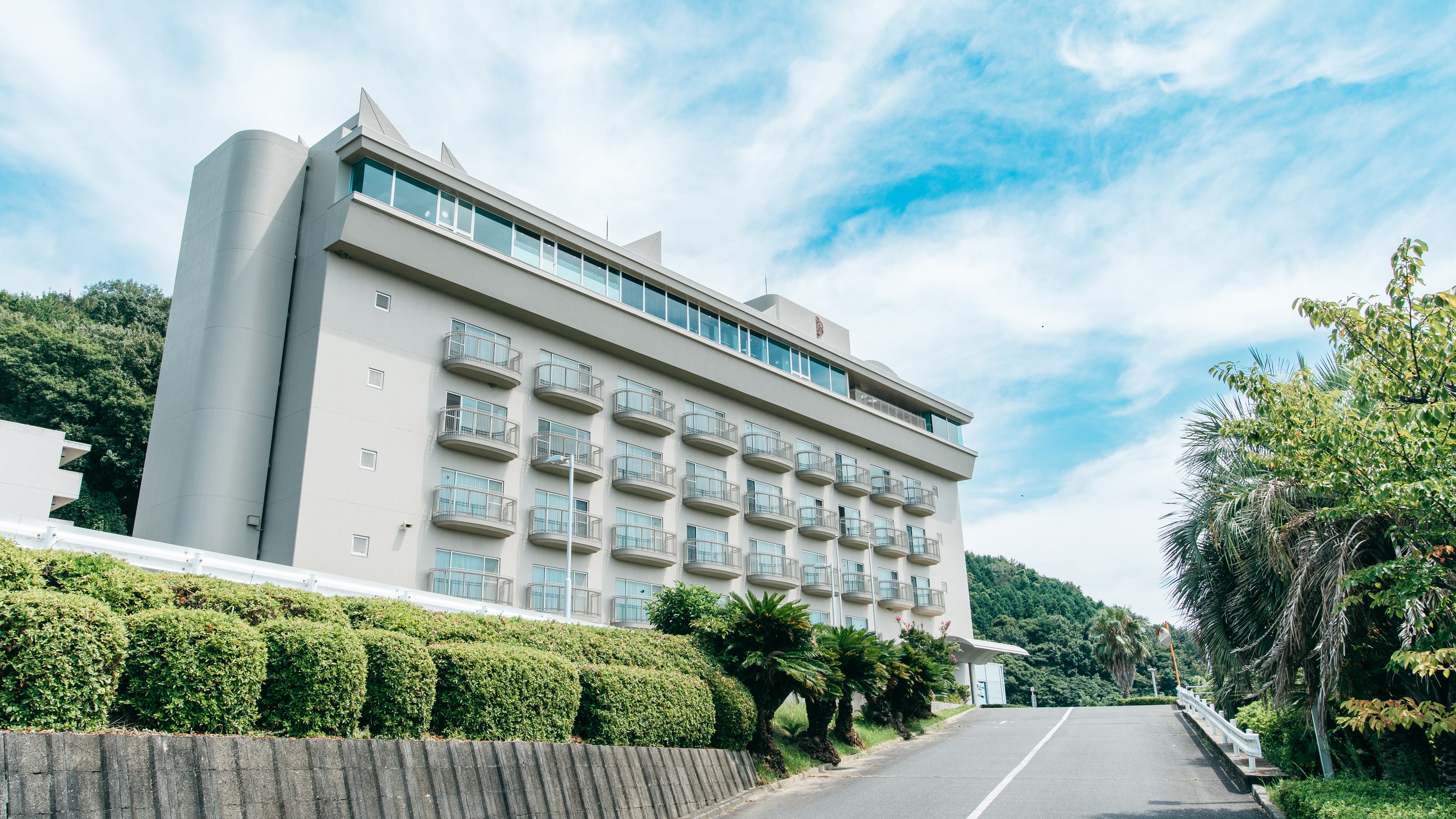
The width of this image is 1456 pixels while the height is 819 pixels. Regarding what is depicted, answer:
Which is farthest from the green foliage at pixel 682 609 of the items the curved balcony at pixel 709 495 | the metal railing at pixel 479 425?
the curved balcony at pixel 709 495

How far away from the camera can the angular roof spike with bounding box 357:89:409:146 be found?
3184 centimetres

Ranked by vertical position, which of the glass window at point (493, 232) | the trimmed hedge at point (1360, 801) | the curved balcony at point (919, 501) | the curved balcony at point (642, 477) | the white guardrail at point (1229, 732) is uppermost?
the glass window at point (493, 232)

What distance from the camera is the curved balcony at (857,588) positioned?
45.2 metres

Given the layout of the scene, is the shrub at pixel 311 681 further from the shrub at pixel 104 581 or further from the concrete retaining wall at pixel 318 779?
the shrub at pixel 104 581

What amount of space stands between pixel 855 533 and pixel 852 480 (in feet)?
8.46

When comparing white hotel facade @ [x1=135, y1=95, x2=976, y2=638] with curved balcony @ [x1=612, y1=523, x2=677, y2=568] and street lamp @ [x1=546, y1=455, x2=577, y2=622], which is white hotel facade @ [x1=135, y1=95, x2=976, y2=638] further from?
street lamp @ [x1=546, y1=455, x2=577, y2=622]

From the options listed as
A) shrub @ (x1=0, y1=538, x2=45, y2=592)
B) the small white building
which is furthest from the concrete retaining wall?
the small white building

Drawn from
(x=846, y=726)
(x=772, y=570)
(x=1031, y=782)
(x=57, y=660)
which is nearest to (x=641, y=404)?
(x=772, y=570)

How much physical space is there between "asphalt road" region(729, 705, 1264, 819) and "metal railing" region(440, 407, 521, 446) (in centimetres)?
1528

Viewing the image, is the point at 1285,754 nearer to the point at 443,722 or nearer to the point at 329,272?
the point at 443,722

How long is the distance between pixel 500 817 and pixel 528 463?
21656mm

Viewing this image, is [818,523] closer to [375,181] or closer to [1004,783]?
[375,181]

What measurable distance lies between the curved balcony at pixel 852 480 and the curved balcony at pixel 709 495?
8015 millimetres

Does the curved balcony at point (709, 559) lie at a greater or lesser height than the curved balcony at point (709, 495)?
lesser
